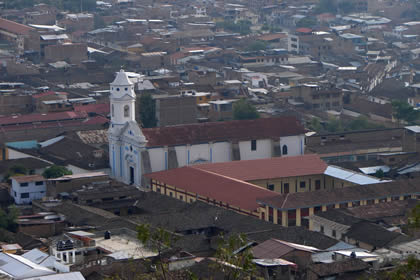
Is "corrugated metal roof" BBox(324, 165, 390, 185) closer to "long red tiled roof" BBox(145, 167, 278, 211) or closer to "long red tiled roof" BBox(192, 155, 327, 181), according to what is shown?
"long red tiled roof" BBox(192, 155, 327, 181)

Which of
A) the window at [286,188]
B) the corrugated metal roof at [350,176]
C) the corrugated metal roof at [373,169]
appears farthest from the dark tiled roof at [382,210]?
the corrugated metal roof at [373,169]

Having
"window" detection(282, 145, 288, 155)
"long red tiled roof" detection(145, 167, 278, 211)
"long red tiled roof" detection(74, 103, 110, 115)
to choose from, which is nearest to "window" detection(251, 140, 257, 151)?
"window" detection(282, 145, 288, 155)

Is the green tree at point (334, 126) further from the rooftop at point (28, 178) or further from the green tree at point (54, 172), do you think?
the rooftop at point (28, 178)

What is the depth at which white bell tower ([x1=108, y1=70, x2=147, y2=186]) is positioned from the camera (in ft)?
136

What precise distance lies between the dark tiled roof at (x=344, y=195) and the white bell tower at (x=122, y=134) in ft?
30.1

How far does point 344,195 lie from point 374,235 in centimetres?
482

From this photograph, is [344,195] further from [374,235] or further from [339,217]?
[374,235]

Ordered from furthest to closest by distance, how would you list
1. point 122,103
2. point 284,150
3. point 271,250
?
point 284,150, point 122,103, point 271,250

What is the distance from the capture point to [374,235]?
29.1 meters

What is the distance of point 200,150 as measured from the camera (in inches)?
1638

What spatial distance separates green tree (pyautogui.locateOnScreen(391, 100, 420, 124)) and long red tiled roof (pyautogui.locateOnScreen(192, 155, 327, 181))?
12.2 meters

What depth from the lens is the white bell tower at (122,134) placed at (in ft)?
136

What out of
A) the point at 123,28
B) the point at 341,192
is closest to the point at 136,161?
the point at 341,192

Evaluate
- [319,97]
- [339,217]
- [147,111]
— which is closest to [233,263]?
[339,217]
